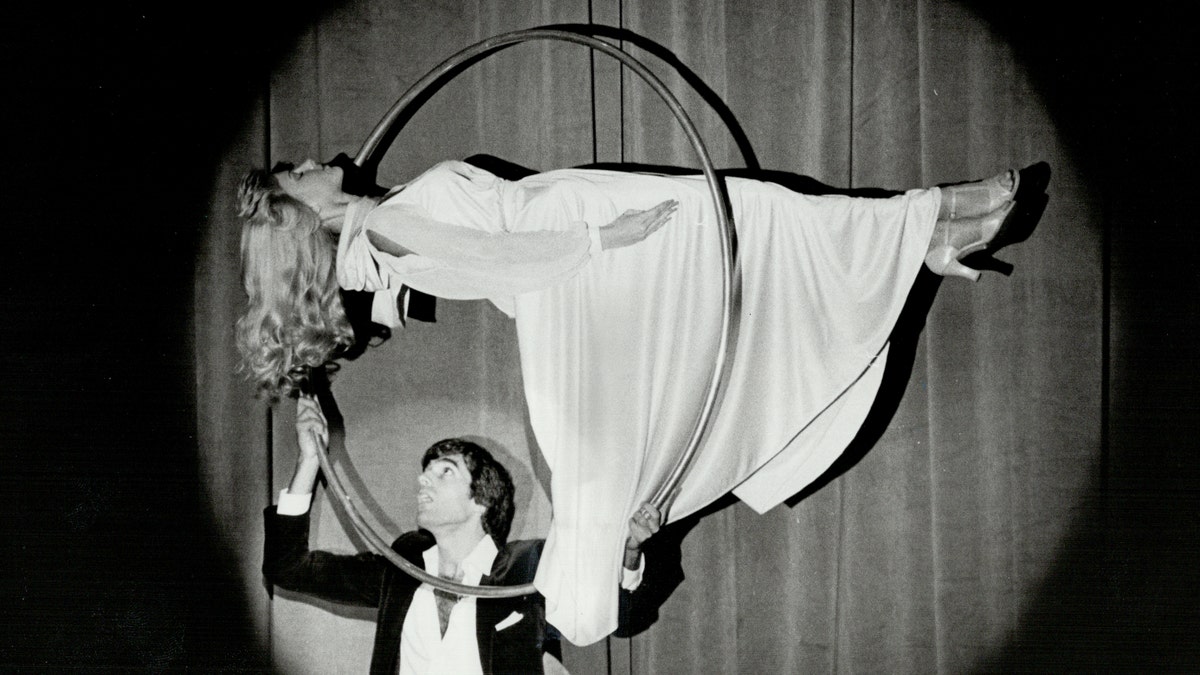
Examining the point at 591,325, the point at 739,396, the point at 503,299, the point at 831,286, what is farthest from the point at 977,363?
the point at 503,299

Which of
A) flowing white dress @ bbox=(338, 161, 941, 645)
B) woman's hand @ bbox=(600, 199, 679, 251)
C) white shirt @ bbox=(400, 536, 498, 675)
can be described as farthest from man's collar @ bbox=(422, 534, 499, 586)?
woman's hand @ bbox=(600, 199, 679, 251)

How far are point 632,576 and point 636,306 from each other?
57cm

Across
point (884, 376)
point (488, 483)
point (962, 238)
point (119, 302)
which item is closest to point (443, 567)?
point (488, 483)

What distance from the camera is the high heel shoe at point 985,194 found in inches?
85.7

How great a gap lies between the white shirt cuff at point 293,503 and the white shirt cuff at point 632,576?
2.39 feet

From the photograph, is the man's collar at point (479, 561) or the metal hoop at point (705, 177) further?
the man's collar at point (479, 561)

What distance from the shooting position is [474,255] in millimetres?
2133

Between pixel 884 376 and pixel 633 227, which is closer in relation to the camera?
pixel 633 227

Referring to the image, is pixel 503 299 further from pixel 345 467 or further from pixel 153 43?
pixel 153 43

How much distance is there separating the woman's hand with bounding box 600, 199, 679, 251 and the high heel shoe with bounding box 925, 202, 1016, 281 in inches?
22.3

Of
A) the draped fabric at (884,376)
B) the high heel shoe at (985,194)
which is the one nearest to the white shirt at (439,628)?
the draped fabric at (884,376)

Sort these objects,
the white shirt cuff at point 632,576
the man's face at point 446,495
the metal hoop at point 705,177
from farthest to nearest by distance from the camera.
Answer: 1. the man's face at point 446,495
2. the white shirt cuff at point 632,576
3. the metal hoop at point 705,177

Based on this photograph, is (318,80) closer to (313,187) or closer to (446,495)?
(313,187)

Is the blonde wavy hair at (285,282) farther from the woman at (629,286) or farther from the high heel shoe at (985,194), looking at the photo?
the high heel shoe at (985,194)
